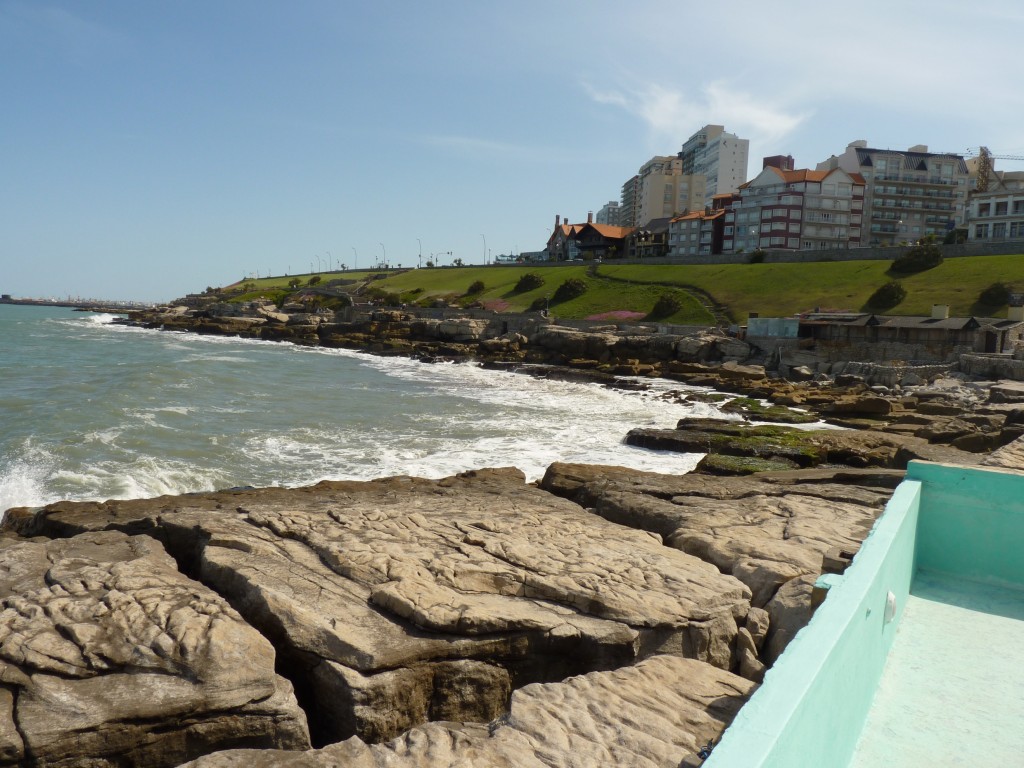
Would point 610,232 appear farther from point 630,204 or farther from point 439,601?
point 439,601

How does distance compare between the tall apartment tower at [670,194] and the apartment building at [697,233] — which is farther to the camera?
the tall apartment tower at [670,194]

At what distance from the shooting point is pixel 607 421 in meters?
27.3

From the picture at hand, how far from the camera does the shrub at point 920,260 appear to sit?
59.1 meters

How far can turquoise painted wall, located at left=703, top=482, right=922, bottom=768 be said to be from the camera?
256cm

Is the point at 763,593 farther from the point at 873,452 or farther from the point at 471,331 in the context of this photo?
the point at 471,331

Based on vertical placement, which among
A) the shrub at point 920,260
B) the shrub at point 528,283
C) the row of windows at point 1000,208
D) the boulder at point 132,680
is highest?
the row of windows at point 1000,208

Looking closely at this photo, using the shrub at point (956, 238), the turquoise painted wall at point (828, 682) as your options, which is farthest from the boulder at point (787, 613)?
the shrub at point (956, 238)

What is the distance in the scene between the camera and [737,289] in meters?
65.0

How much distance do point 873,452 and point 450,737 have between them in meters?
17.1

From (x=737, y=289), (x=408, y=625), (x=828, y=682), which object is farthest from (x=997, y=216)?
(x=828, y=682)

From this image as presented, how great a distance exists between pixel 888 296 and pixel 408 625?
56059mm

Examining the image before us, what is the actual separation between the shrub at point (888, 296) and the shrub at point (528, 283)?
129ft

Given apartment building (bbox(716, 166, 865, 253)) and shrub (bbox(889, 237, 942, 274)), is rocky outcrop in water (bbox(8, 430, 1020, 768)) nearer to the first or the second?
shrub (bbox(889, 237, 942, 274))

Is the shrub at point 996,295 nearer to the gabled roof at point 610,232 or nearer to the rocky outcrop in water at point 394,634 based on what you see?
the rocky outcrop in water at point 394,634
